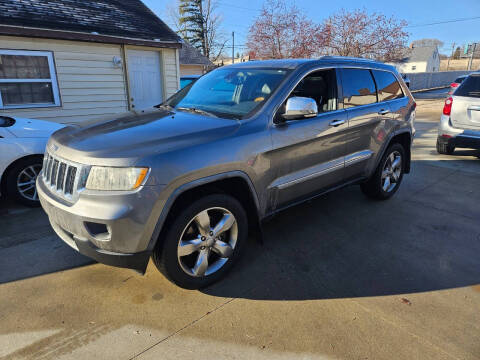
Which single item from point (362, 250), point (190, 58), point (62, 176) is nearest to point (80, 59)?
point (62, 176)

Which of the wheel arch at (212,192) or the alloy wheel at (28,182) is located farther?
the alloy wheel at (28,182)

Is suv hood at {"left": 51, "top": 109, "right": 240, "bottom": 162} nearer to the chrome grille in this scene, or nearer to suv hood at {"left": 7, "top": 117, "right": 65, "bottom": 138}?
the chrome grille

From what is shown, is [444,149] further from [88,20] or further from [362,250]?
[88,20]

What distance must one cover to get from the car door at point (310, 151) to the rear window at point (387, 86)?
1000 millimetres

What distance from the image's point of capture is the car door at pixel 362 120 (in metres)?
3.71

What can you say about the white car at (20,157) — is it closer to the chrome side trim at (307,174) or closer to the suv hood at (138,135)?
the suv hood at (138,135)

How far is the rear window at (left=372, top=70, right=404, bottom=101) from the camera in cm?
424

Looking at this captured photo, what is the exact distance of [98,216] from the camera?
2.12 metres

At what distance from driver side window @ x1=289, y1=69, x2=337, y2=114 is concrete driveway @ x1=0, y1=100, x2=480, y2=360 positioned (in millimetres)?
1403

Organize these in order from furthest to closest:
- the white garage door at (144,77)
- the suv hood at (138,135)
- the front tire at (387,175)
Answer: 1. the white garage door at (144,77)
2. the front tire at (387,175)
3. the suv hood at (138,135)

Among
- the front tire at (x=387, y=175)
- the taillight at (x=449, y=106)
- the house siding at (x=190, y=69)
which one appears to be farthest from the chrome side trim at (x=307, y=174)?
the house siding at (x=190, y=69)

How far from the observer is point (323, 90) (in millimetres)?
3584

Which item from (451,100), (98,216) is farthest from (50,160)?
(451,100)

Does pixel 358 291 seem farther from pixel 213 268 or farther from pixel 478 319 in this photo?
pixel 213 268
